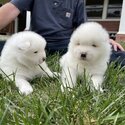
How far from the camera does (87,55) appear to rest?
2.63m

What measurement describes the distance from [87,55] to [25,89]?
1.61ft

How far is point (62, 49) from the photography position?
4.09 metres

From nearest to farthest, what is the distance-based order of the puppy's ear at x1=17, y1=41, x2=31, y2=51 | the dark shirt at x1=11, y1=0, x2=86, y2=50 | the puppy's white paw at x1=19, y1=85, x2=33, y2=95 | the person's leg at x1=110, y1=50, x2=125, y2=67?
the puppy's white paw at x1=19, y1=85, x2=33, y2=95
the puppy's ear at x1=17, y1=41, x2=31, y2=51
the person's leg at x1=110, y1=50, x2=125, y2=67
the dark shirt at x1=11, y1=0, x2=86, y2=50

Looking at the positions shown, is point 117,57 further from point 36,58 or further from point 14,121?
point 14,121

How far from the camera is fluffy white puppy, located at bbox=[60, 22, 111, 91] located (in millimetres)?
2615

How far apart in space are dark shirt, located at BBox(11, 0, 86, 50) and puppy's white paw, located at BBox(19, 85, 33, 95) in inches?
54.9

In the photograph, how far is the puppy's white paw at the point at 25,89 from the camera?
2563 millimetres

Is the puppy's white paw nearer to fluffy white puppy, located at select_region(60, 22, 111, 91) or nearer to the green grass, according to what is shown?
the green grass

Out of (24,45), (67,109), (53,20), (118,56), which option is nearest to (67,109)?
(67,109)

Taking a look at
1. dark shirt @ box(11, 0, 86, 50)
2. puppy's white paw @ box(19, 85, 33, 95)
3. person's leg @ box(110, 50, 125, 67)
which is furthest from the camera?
dark shirt @ box(11, 0, 86, 50)

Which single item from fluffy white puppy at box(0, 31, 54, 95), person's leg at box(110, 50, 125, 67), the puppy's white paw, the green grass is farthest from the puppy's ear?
person's leg at box(110, 50, 125, 67)

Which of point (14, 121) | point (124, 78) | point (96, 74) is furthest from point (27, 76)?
point (14, 121)

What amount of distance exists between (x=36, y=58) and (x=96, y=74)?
1.50 ft

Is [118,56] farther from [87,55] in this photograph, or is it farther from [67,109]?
[67,109]
